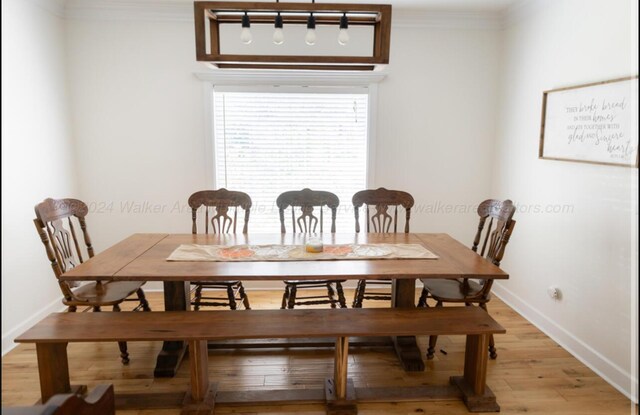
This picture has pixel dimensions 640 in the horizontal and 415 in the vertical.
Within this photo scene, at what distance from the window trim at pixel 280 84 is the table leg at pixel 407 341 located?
5.05ft

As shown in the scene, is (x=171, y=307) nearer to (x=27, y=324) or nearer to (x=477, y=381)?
(x=27, y=324)

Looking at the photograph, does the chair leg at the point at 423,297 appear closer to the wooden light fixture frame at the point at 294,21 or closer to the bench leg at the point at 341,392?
the bench leg at the point at 341,392

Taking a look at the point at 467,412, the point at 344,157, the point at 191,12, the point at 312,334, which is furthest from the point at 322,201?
the point at 191,12

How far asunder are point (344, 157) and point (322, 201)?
770 mm

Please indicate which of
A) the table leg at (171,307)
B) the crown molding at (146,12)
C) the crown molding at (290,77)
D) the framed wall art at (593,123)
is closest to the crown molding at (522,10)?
the crown molding at (146,12)

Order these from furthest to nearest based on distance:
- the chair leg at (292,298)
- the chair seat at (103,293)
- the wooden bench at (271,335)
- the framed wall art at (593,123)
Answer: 1. the chair leg at (292,298)
2. the chair seat at (103,293)
3. the framed wall art at (593,123)
4. the wooden bench at (271,335)

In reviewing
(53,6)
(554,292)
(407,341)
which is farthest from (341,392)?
(53,6)

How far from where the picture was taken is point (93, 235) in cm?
369

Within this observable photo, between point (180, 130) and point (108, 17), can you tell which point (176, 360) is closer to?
point (180, 130)

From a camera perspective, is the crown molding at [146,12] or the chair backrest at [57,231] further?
the crown molding at [146,12]

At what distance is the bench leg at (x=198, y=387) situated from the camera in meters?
2.09

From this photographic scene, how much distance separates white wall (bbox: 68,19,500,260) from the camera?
137 inches

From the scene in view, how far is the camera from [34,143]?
2979 millimetres

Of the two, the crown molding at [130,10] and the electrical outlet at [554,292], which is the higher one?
the crown molding at [130,10]
